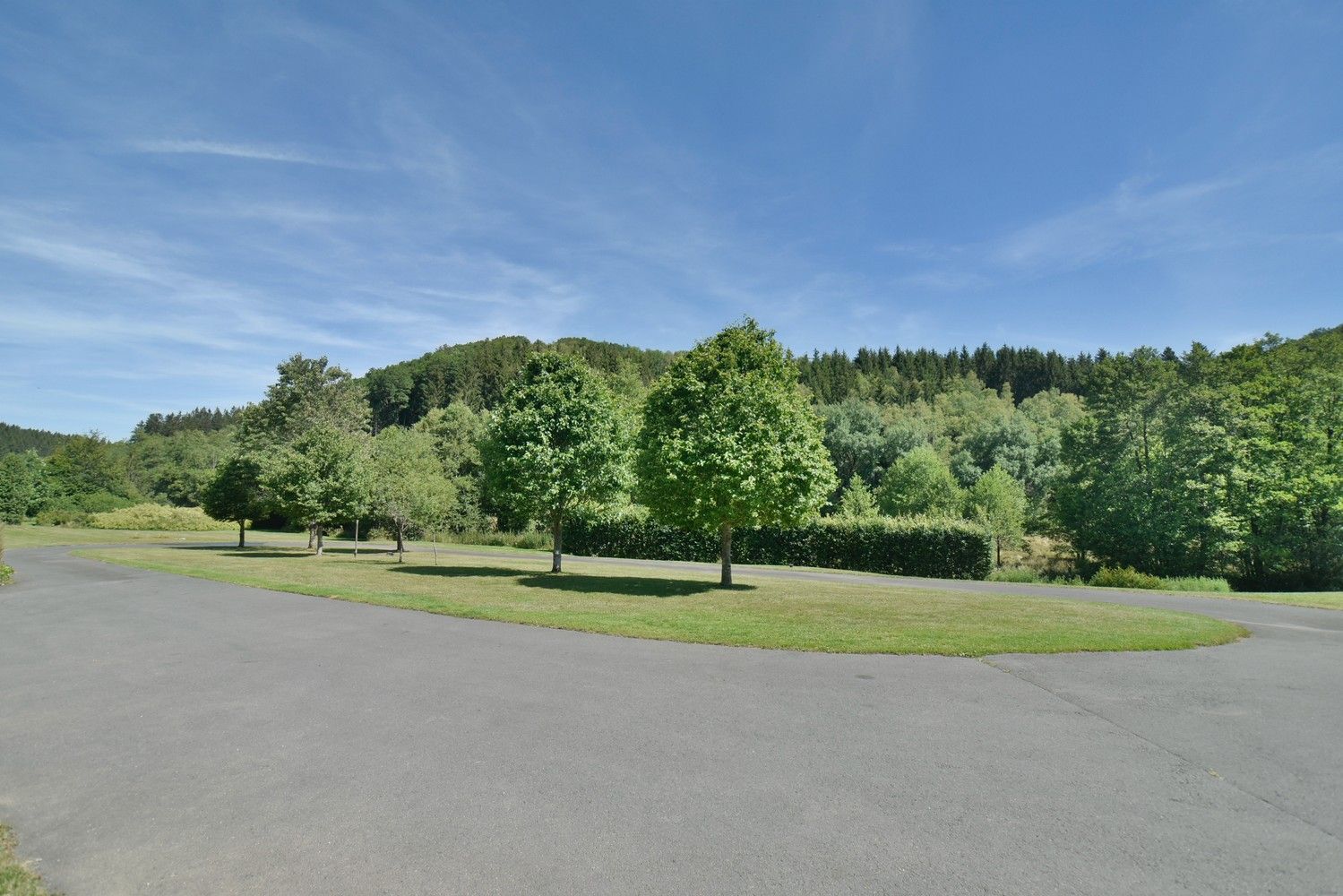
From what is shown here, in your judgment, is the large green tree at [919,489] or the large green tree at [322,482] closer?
the large green tree at [322,482]

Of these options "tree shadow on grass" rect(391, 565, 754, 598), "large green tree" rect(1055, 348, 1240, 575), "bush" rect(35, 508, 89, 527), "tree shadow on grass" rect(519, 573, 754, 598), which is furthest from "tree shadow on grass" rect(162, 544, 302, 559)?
"large green tree" rect(1055, 348, 1240, 575)

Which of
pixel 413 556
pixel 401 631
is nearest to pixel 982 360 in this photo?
pixel 413 556

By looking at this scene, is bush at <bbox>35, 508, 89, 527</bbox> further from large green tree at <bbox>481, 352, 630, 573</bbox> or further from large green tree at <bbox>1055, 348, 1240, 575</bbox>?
large green tree at <bbox>1055, 348, 1240, 575</bbox>

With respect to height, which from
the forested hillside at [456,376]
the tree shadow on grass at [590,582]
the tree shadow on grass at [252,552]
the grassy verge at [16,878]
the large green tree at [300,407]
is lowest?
the tree shadow on grass at [252,552]

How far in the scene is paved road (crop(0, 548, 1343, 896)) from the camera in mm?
4699

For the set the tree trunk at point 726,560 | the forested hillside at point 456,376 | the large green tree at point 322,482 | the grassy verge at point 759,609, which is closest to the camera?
the grassy verge at point 759,609

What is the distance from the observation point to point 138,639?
12.9 meters

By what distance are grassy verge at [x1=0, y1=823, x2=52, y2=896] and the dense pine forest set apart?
2031 cm

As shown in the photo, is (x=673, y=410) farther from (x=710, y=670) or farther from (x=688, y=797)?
(x=688, y=797)

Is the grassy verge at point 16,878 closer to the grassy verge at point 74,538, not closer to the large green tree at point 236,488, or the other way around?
the large green tree at point 236,488

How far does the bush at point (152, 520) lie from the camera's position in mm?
75812

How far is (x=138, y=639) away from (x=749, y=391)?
16.5m

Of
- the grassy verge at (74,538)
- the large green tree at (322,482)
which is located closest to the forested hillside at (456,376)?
the grassy verge at (74,538)

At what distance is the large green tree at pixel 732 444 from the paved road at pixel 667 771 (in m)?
9.68
